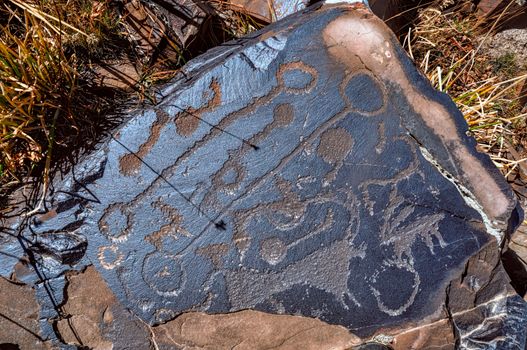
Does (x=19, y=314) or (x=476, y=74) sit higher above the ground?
(x=19, y=314)

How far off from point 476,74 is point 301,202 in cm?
130

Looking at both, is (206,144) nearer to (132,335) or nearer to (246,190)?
(246,190)

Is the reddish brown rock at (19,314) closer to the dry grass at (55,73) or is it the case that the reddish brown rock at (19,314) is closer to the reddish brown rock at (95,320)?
the reddish brown rock at (95,320)

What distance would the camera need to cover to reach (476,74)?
2355mm

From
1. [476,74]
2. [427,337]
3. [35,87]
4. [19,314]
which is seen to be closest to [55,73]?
[35,87]

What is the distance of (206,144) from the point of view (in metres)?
1.49

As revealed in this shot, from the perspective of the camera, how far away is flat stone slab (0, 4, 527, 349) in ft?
4.82

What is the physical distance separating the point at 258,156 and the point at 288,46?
32 cm

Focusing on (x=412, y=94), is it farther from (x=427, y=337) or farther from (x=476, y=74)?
(x=476, y=74)

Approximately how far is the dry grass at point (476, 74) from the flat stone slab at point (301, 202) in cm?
75

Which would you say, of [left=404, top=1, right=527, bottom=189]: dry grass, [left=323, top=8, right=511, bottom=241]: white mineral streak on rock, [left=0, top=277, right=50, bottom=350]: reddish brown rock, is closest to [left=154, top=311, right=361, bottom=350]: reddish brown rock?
[left=0, top=277, right=50, bottom=350]: reddish brown rock

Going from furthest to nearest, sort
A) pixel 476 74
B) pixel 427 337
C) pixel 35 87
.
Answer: pixel 476 74, pixel 35 87, pixel 427 337

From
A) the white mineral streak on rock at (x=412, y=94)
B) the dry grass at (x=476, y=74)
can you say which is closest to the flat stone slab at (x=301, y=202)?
the white mineral streak on rock at (x=412, y=94)

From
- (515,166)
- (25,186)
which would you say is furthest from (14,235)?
(515,166)
